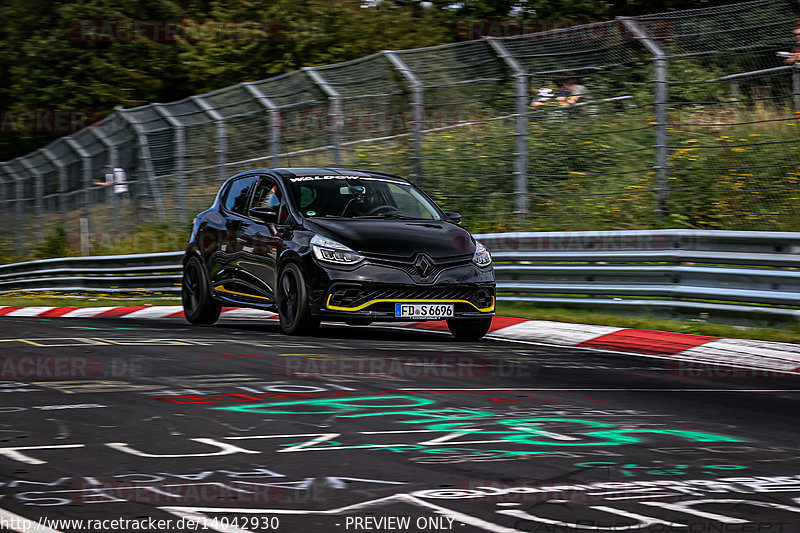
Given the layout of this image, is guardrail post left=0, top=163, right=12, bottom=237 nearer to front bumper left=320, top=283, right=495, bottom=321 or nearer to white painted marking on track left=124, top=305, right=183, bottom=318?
white painted marking on track left=124, top=305, right=183, bottom=318

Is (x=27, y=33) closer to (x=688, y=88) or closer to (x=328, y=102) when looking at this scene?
(x=328, y=102)

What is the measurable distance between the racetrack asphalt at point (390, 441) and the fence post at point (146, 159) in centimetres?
1263

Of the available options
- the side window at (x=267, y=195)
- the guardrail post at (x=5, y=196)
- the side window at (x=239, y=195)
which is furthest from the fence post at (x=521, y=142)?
the guardrail post at (x=5, y=196)

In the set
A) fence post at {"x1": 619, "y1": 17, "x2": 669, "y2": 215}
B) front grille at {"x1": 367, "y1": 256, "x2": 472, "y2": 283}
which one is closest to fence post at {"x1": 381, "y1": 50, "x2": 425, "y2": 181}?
fence post at {"x1": 619, "y1": 17, "x2": 669, "y2": 215}

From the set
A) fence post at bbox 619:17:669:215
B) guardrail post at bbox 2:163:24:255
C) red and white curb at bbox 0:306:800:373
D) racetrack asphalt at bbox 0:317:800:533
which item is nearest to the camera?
racetrack asphalt at bbox 0:317:800:533

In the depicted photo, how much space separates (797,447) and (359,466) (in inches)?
86.8

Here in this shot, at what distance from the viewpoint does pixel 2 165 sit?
30906mm

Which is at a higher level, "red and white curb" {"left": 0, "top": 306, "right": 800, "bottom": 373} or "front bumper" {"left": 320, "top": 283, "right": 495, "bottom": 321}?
"front bumper" {"left": 320, "top": 283, "right": 495, "bottom": 321}

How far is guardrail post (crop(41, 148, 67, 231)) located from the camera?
25562 mm

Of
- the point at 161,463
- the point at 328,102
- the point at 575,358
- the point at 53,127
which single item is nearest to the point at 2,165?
the point at 53,127

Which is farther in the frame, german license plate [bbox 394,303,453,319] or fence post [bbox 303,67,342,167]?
fence post [bbox 303,67,342,167]

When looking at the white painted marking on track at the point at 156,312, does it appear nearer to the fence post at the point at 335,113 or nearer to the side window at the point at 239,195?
the fence post at the point at 335,113

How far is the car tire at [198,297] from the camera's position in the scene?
42.3 ft

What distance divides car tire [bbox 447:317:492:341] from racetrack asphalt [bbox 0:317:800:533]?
134cm
